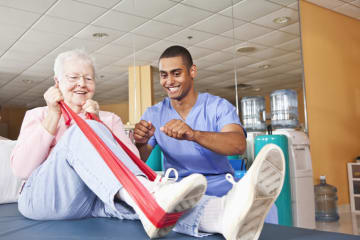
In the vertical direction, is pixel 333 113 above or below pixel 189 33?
below

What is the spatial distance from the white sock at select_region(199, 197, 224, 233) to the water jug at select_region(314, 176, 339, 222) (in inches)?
126

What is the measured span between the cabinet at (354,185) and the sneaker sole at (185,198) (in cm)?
395

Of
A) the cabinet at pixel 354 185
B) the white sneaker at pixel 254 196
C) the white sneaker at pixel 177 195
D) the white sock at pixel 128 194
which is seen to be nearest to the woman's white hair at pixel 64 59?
the white sock at pixel 128 194

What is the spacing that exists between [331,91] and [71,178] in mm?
3982

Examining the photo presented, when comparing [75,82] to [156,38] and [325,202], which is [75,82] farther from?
[325,202]

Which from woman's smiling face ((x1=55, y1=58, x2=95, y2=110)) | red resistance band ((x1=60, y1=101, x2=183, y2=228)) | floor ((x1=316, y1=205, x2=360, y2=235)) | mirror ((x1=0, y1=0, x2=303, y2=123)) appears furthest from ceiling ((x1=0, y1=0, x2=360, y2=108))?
red resistance band ((x1=60, y1=101, x2=183, y2=228))

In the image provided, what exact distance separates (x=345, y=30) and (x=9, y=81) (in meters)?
5.02

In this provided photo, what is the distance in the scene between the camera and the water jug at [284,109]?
3908mm

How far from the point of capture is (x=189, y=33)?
4387 millimetres

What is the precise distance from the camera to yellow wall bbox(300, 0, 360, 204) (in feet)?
13.4

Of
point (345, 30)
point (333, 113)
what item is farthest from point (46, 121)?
point (345, 30)

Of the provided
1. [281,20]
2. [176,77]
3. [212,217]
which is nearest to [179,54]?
[176,77]

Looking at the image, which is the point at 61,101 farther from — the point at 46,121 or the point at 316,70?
the point at 316,70

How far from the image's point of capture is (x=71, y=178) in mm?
1190
